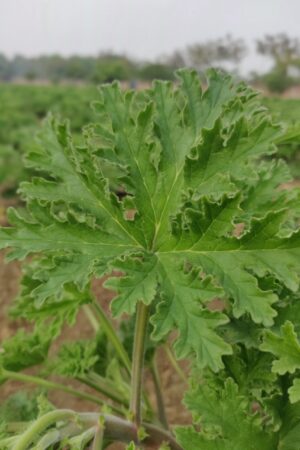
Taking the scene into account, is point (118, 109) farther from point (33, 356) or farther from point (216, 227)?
point (33, 356)

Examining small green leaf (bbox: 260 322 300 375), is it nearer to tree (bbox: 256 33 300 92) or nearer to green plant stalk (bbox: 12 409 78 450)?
green plant stalk (bbox: 12 409 78 450)

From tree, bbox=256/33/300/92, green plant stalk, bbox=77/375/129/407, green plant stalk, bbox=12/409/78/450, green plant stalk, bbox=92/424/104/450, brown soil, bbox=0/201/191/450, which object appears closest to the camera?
green plant stalk, bbox=12/409/78/450

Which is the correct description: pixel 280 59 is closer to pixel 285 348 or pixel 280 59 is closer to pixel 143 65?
pixel 143 65

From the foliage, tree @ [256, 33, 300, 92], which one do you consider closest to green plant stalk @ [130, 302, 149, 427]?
the foliage

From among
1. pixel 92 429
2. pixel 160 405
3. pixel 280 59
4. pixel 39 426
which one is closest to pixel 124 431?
pixel 92 429

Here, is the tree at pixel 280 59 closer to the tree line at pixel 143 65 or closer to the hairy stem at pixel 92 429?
the tree line at pixel 143 65

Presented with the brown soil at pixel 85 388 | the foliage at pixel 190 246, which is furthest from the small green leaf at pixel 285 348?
the brown soil at pixel 85 388
